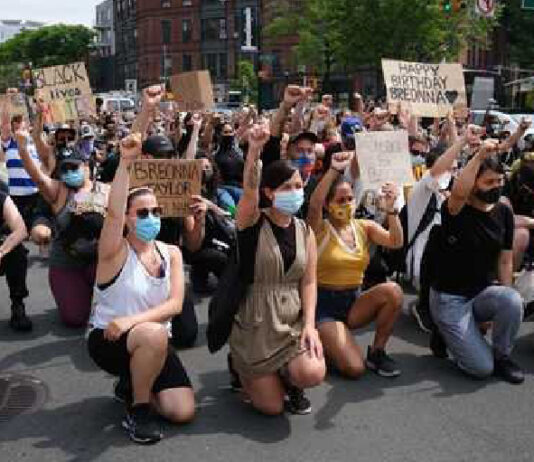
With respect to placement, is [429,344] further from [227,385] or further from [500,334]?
[227,385]

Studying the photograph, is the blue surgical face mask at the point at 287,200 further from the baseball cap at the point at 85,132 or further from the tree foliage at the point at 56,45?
the tree foliage at the point at 56,45

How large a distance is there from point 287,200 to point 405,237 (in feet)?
8.53

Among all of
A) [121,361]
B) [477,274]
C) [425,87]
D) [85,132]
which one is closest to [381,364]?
[477,274]

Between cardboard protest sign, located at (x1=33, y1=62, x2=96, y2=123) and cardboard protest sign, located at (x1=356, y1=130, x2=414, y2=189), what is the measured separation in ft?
14.7

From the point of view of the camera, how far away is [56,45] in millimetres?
99312

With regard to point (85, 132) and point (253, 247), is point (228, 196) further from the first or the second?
point (85, 132)

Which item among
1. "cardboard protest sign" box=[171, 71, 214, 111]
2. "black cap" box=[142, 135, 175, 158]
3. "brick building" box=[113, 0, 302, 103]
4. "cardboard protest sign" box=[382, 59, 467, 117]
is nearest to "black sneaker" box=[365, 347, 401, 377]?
"black cap" box=[142, 135, 175, 158]

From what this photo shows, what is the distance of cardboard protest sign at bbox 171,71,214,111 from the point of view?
371 inches

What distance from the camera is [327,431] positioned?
4.43 meters

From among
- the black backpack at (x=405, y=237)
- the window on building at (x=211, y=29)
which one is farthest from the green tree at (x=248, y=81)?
the black backpack at (x=405, y=237)

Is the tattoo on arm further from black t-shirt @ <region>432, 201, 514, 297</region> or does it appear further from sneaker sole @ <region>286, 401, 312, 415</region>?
black t-shirt @ <region>432, 201, 514, 297</region>

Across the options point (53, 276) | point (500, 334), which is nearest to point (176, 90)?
point (53, 276)

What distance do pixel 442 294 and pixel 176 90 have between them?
5.65 metres

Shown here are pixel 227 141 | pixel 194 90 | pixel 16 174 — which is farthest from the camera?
pixel 194 90
